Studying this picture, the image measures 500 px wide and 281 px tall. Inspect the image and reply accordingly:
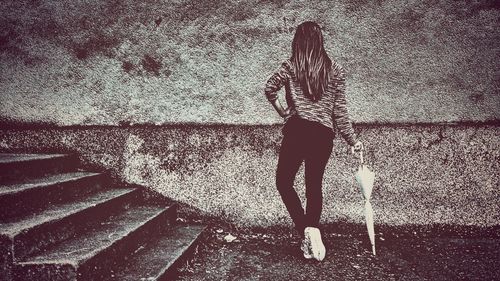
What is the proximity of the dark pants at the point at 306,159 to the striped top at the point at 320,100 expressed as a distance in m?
0.09

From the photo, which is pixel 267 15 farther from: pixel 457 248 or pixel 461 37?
pixel 457 248

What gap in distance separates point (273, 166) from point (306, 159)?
1.08 meters

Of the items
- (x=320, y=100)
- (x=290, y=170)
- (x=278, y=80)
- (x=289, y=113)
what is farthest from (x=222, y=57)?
(x=290, y=170)

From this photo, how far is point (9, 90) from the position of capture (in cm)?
440

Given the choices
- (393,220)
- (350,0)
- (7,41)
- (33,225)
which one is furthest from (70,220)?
(350,0)

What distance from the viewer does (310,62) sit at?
3094 mm

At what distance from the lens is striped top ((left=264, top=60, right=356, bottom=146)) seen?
10.2 ft

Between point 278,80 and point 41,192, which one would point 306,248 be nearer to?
point 278,80

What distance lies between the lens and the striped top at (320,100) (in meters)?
3.10

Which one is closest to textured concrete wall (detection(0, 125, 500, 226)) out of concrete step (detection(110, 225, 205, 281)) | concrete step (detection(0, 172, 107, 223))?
concrete step (detection(0, 172, 107, 223))

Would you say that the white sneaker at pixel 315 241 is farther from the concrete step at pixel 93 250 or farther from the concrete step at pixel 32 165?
the concrete step at pixel 32 165

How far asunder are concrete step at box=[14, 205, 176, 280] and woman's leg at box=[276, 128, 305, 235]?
130 centimetres

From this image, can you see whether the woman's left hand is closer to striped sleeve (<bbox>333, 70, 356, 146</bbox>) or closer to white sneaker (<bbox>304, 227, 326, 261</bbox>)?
striped sleeve (<bbox>333, 70, 356, 146</bbox>)

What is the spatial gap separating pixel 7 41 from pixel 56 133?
4.04 ft
